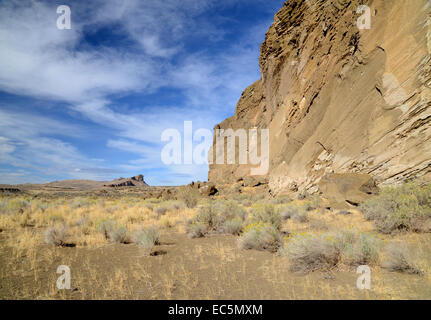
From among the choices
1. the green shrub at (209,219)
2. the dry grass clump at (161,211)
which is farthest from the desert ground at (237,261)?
the dry grass clump at (161,211)

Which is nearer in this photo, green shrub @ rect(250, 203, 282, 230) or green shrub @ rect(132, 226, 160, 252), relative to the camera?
green shrub @ rect(132, 226, 160, 252)

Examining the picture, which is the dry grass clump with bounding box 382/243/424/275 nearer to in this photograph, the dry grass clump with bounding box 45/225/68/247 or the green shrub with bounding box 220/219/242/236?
the green shrub with bounding box 220/219/242/236

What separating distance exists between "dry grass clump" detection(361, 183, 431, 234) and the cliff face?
2.64 meters

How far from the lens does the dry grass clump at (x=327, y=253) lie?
14.0 feet

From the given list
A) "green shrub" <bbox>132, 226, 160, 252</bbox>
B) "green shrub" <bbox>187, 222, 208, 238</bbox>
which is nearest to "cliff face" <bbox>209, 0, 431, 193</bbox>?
"green shrub" <bbox>187, 222, 208, 238</bbox>

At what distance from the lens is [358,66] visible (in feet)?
42.7

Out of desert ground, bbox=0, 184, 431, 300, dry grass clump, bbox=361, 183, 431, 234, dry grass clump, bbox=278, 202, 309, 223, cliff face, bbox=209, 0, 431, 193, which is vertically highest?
cliff face, bbox=209, 0, 431, 193

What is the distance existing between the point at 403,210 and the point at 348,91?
10.0 metres

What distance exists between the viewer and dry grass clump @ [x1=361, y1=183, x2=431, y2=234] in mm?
5730

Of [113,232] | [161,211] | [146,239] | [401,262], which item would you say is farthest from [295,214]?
[161,211]

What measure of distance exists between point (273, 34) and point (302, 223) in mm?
23841

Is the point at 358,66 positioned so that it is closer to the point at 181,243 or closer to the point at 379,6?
the point at 379,6

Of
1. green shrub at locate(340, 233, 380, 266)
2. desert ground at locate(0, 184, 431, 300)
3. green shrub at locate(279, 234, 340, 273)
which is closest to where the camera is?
desert ground at locate(0, 184, 431, 300)
